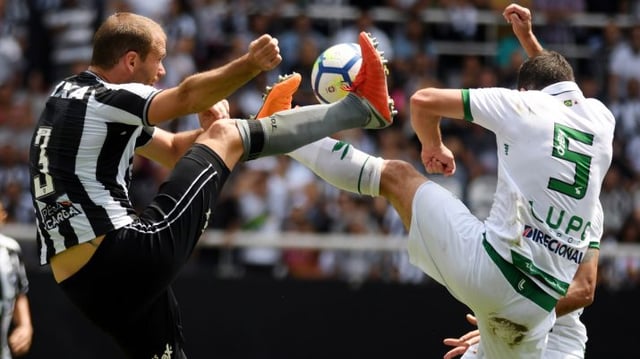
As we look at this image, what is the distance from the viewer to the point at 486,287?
20.1ft

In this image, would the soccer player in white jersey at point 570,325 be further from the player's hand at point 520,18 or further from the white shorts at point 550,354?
the player's hand at point 520,18

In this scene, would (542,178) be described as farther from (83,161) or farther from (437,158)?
(83,161)

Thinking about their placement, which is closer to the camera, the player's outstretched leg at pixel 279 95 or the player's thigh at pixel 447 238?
the player's thigh at pixel 447 238

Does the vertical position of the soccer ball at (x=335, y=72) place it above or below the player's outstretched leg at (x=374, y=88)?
below

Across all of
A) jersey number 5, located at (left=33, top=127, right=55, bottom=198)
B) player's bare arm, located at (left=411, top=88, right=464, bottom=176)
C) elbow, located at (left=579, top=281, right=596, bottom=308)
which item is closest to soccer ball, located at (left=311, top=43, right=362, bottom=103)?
player's bare arm, located at (left=411, top=88, right=464, bottom=176)

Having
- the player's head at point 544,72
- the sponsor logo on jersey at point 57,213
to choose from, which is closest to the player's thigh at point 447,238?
the player's head at point 544,72

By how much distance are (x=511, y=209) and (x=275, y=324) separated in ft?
16.9

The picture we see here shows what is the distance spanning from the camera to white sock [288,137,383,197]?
21.6 ft

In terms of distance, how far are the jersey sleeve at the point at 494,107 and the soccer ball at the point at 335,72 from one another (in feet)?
3.66

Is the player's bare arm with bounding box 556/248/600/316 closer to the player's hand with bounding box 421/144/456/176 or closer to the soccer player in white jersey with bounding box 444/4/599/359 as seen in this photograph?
the soccer player in white jersey with bounding box 444/4/599/359

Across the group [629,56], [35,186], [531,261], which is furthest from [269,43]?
[629,56]

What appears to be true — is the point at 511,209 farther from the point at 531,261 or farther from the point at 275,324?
the point at 275,324

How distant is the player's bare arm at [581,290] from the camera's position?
6574 mm

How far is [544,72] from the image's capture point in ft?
21.1
